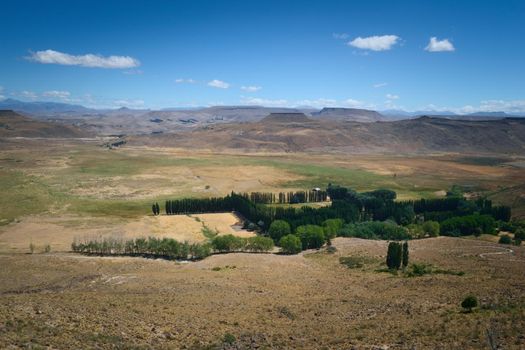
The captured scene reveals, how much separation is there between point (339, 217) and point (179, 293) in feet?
213

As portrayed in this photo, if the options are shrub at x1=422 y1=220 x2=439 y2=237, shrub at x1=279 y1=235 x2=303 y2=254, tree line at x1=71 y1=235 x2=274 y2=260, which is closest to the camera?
tree line at x1=71 y1=235 x2=274 y2=260

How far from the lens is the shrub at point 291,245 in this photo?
273 feet

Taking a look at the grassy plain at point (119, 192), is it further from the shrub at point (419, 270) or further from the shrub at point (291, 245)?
the shrub at point (419, 270)

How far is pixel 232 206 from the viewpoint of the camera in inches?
5108

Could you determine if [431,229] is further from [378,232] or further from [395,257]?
[395,257]

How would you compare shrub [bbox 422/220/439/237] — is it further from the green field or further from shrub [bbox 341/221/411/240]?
the green field

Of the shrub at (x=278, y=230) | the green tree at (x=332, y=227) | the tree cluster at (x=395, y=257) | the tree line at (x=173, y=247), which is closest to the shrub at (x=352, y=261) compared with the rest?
the tree cluster at (x=395, y=257)

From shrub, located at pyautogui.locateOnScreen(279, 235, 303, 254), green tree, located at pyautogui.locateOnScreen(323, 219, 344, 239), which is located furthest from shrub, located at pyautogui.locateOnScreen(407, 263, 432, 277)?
green tree, located at pyautogui.locateOnScreen(323, 219, 344, 239)

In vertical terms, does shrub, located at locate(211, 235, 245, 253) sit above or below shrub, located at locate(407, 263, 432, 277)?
below

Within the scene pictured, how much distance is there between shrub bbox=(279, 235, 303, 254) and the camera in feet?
273

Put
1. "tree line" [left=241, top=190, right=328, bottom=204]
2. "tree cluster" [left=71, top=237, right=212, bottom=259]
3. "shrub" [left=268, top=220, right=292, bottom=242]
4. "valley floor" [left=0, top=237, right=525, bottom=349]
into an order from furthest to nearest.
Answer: "tree line" [left=241, top=190, right=328, bottom=204], "shrub" [left=268, top=220, right=292, bottom=242], "tree cluster" [left=71, top=237, right=212, bottom=259], "valley floor" [left=0, top=237, right=525, bottom=349]

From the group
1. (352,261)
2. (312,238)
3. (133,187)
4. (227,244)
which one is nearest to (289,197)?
(312,238)

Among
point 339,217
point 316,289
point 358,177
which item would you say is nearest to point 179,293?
point 316,289

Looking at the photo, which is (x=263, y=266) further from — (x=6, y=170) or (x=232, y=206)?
(x=6, y=170)
